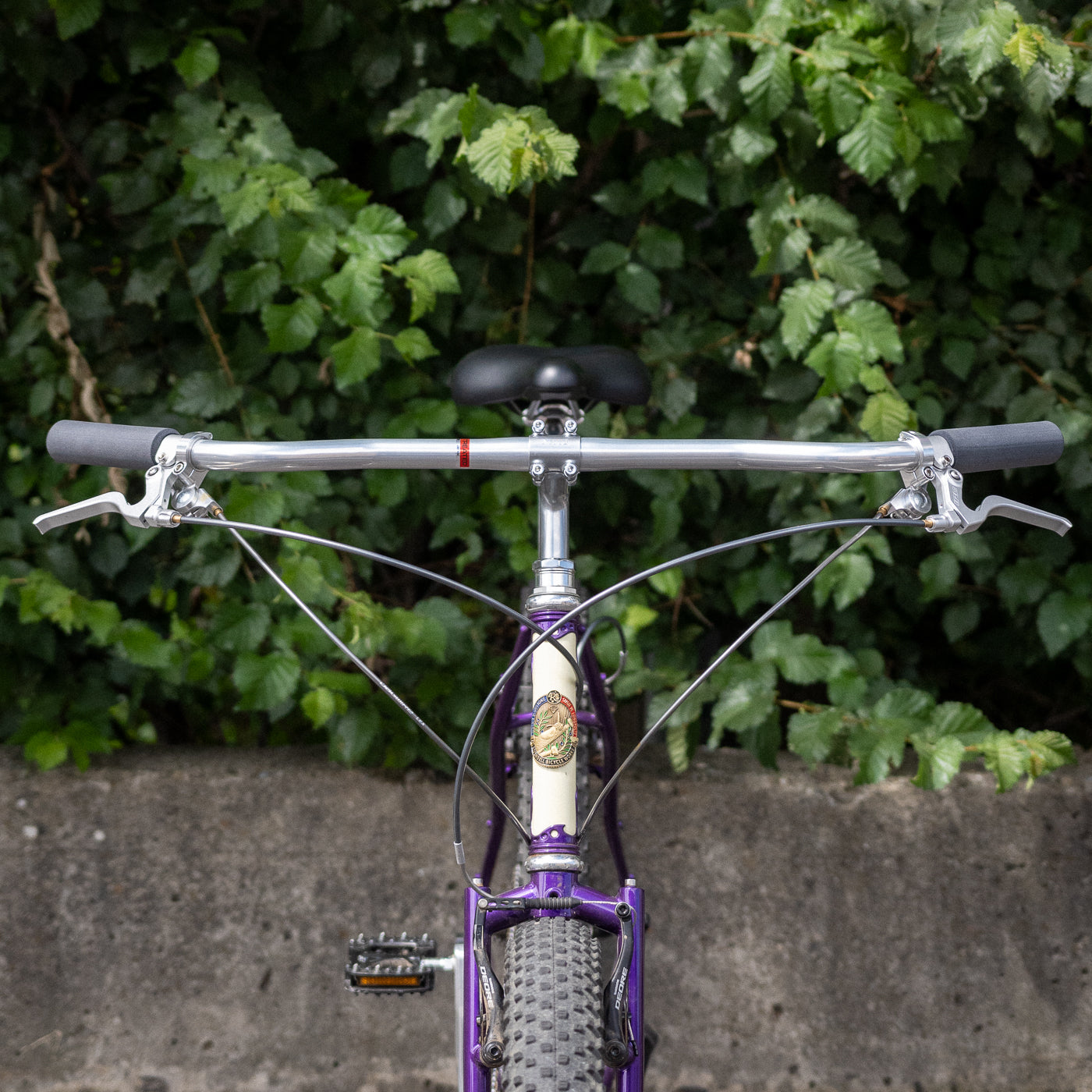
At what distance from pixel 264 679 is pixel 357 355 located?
1.91 ft

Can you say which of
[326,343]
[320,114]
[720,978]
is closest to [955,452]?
[326,343]

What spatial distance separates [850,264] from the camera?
1737 millimetres

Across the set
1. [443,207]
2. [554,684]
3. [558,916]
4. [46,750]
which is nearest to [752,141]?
[443,207]

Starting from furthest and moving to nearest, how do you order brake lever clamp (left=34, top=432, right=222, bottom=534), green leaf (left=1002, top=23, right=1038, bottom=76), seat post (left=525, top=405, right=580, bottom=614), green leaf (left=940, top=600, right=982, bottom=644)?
green leaf (left=940, top=600, right=982, bottom=644), green leaf (left=1002, top=23, right=1038, bottom=76), seat post (left=525, top=405, right=580, bottom=614), brake lever clamp (left=34, top=432, right=222, bottom=534)

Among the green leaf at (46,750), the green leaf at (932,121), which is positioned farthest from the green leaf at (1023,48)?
the green leaf at (46,750)

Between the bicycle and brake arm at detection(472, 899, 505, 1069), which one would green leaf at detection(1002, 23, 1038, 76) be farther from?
brake arm at detection(472, 899, 505, 1069)

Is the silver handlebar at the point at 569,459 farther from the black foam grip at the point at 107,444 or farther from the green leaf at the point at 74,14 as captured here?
the green leaf at the point at 74,14

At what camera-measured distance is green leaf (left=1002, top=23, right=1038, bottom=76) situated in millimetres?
1486

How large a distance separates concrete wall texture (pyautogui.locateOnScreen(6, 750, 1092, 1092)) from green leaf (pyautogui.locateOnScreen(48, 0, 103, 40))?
1316mm

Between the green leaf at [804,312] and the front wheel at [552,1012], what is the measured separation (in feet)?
3.48

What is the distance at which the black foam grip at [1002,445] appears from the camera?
3.52 feet

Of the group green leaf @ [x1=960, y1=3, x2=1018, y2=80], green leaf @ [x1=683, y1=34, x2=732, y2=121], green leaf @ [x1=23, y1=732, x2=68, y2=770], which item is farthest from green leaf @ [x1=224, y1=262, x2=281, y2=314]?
green leaf @ [x1=960, y1=3, x2=1018, y2=80]

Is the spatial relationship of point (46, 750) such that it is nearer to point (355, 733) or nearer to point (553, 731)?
point (355, 733)

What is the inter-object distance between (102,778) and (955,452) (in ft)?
5.53
